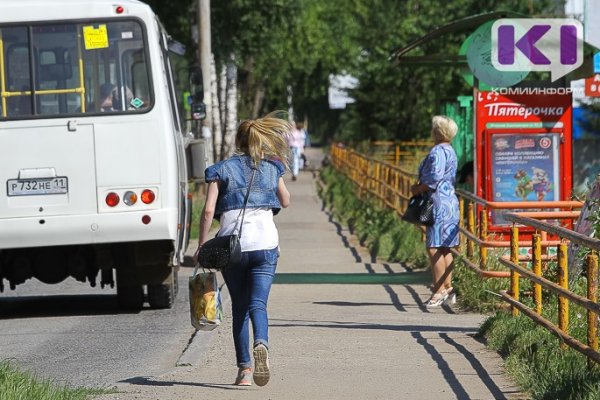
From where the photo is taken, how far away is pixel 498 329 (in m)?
10.1

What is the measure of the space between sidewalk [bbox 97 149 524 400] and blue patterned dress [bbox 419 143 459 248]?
642 mm

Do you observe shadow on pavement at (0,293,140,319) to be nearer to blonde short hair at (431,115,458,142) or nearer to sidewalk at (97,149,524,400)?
sidewalk at (97,149,524,400)

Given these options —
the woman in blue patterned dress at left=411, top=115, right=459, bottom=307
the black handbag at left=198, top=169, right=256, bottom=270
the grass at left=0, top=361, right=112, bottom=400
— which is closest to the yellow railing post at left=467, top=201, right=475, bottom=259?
the woman in blue patterned dress at left=411, top=115, right=459, bottom=307

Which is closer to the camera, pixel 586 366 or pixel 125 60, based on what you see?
pixel 586 366

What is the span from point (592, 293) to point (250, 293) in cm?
197

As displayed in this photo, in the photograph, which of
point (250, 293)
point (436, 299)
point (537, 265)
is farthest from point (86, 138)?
point (250, 293)

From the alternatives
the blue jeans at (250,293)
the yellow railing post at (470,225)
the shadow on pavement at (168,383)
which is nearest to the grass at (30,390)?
the shadow on pavement at (168,383)

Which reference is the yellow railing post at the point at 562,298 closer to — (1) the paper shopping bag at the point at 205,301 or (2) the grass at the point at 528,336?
(2) the grass at the point at 528,336

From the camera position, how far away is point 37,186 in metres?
12.8

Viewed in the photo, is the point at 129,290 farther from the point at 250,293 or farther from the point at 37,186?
the point at 250,293

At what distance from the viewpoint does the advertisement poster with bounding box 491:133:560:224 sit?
52.9ft

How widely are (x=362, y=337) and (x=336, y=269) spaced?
6760mm

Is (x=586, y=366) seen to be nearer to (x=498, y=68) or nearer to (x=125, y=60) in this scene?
(x=125, y=60)

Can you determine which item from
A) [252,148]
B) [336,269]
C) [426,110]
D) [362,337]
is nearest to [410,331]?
[362,337]
